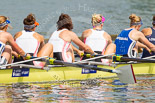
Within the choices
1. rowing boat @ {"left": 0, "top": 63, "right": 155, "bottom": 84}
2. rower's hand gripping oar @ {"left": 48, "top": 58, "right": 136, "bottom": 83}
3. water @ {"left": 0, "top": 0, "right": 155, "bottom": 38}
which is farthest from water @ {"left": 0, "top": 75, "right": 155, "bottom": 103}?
water @ {"left": 0, "top": 0, "right": 155, "bottom": 38}

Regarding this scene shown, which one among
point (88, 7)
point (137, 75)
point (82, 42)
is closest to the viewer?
point (82, 42)

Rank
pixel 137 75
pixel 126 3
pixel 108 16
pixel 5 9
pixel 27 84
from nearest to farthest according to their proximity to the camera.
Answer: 1. pixel 27 84
2. pixel 137 75
3. pixel 108 16
4. pixel 5 9
5. pixel 126 3

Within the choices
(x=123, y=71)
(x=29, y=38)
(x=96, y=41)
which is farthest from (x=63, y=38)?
(x=123, y=71)

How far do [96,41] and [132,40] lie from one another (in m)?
1.47

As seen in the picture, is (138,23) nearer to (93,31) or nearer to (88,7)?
(93,31)

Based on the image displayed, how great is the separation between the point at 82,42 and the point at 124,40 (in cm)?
226

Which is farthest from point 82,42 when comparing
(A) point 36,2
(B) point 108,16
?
(A) point 36,2

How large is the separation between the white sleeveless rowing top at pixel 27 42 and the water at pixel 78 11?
1629 cm

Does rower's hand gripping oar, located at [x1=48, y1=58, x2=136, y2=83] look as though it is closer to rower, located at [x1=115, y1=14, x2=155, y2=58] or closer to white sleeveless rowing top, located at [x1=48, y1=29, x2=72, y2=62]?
white sleeveless rowing top, located at [x1=48, y1=29, x2=72, y2=62]

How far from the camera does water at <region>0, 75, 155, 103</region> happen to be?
1273 cm

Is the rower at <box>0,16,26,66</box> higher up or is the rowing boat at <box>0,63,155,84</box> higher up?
the rower at <box>0,16,26,66</box>

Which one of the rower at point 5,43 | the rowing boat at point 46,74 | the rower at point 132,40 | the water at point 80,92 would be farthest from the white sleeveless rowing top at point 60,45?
the rower at point 132,40

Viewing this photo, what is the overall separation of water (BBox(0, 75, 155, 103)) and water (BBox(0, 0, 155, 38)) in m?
17.4

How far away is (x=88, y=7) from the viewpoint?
174ft
